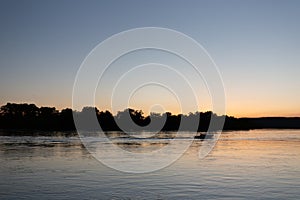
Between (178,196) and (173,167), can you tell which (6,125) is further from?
(178,196)

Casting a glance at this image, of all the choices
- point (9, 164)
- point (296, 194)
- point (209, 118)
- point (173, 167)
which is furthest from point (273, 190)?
point (209, 118)

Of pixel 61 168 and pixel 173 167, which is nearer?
pixel 61 168

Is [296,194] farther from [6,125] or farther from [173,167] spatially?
[6,125]

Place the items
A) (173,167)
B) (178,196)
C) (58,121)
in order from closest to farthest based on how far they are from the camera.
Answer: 1. (178,196)
2. (173,167)
3. (58,121)

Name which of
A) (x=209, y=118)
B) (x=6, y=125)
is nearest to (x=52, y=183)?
(x=6, y=125)

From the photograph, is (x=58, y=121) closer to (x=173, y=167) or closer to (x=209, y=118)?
(x=209, y=118)

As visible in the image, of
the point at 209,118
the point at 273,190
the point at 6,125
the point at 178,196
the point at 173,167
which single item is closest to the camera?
the point at 178,196

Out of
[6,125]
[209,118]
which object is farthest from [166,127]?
[6,125]

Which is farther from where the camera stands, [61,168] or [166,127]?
[166,127]

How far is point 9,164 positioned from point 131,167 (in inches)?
348

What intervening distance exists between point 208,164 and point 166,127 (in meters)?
137

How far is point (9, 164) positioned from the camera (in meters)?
27.0

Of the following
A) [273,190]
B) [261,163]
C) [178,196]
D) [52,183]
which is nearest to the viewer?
[178,196]

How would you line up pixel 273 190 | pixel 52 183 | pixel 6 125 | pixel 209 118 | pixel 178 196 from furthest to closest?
pixel 209 118, pixel 6 125, pixel 52 183, pixel 273 190, pixel 178 196
